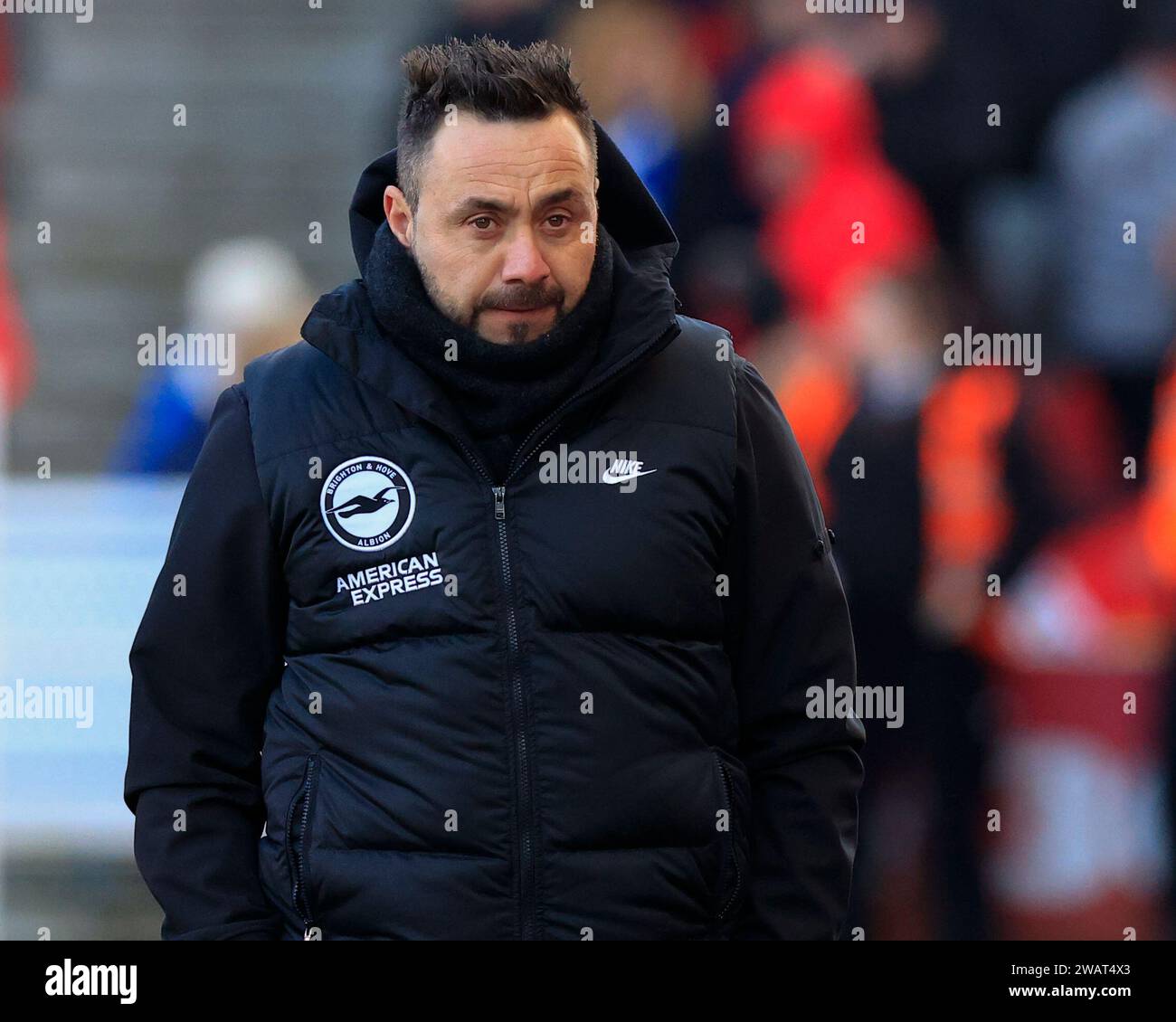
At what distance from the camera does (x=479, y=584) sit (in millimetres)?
1742

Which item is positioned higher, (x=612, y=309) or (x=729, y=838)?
(x=612, y=309)

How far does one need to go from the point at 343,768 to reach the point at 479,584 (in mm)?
262

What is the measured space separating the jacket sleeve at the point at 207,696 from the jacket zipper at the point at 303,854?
0.07 m

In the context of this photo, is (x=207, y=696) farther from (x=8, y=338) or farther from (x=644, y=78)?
(x=644, y=78)

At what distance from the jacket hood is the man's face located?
7 cm

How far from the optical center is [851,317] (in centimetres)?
331

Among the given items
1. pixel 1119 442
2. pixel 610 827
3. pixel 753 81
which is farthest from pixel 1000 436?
pixel 610 827

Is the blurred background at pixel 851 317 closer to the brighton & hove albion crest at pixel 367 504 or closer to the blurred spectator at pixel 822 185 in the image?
the blurred spectator at pixel 822 185

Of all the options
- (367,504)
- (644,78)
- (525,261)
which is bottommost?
(367,504)

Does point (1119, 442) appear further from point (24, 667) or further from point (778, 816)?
point (24, 667)

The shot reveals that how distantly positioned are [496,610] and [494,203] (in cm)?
49

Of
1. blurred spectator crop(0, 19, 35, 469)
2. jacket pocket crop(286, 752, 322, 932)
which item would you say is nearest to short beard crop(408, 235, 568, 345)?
jacket pocket crop(286, 752, 322, 932)

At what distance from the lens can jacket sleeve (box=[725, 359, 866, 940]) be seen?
1844 mm

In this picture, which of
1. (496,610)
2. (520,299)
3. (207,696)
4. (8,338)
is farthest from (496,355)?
(8,338)
